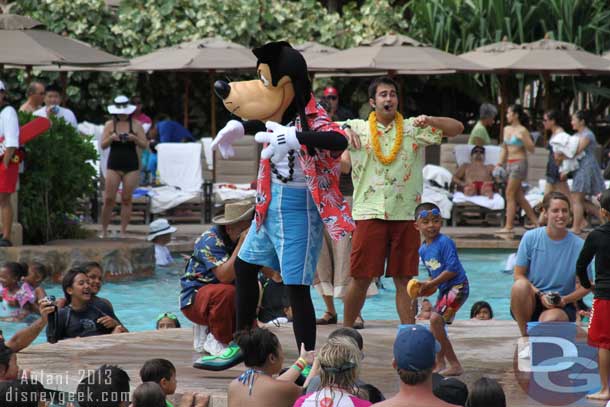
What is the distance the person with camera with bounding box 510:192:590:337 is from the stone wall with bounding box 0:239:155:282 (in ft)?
19.5

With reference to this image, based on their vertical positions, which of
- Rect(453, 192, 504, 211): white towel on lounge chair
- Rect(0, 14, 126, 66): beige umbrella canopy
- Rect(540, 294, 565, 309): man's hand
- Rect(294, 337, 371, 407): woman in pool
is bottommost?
Rect(453, 192, 504, 211): white towel on lounge chair

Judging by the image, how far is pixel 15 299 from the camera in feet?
34.4

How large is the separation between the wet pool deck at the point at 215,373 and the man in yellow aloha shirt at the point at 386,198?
446 mm

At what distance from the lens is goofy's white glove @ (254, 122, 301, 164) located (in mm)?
6492

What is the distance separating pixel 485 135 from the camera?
63.2ft

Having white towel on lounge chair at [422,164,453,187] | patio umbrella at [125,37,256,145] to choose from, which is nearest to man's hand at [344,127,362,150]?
white towel on lounge chair at [422,164,453,187]

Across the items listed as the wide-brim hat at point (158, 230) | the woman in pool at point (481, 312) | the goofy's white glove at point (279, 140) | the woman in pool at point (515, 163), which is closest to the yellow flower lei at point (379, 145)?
the goofy's white glove at point (279, 140)

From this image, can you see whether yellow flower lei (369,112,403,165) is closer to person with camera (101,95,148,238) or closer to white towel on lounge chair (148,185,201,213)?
person with camera (101,95,148,238)

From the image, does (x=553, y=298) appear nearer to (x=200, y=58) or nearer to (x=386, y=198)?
(x=386, y=198)

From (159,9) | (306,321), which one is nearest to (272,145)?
(306,321)

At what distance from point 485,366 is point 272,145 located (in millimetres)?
2031

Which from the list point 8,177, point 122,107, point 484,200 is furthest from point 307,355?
point 484,200

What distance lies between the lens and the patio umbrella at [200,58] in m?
19.9

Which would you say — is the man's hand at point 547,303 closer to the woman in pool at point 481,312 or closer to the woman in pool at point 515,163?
the woman in pool at point 481,312
